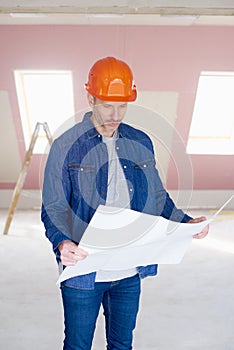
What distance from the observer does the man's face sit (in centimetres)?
134

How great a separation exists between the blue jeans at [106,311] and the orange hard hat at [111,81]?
54 centimetres

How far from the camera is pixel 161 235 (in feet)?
4.16

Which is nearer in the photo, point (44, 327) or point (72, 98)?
point (44, 327)

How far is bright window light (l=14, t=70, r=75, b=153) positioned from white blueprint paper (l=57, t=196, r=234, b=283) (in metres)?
3.65

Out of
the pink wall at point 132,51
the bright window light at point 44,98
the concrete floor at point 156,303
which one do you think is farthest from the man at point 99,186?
the bright window light at point 44,98

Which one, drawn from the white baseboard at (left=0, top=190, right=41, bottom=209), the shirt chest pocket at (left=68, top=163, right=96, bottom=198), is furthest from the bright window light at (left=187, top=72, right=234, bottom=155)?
the shirt chest pocket at (left=68, top=163, right=96, bottom=198)

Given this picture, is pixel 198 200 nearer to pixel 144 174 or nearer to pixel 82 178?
pixel 144 174

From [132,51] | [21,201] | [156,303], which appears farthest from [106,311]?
[21,201]

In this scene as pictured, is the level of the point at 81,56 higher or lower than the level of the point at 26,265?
higher

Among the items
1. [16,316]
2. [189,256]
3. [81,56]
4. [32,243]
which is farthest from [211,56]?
[16,316]

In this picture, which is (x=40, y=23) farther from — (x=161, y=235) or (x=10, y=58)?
(x=161, y=235)

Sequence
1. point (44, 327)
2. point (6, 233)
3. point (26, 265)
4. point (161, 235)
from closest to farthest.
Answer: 1. point (161, 235)
2. point (44, 327)
3. point (26, 265)
4. point (6, 233)

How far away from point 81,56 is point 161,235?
3396 millimetres

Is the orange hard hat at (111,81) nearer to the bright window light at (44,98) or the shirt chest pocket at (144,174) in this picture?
the shirt chest pocket at (144,174)
